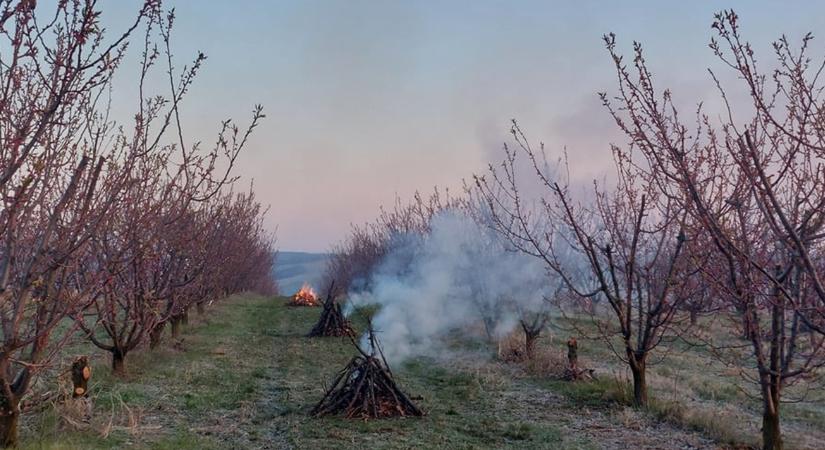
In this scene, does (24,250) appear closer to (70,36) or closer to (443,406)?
(70,36)

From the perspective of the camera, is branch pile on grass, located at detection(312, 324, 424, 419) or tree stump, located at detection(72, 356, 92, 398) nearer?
tree stump, located at detection(72, 356, 92, 398)

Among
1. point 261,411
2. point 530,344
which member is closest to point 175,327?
point 530,344

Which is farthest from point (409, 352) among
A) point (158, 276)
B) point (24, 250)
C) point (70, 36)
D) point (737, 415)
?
point (70, 36)

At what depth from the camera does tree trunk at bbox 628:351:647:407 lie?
9867 mm

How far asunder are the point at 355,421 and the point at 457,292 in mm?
11895

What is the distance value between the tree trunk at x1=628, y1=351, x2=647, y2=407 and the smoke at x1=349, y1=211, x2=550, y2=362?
6077mm

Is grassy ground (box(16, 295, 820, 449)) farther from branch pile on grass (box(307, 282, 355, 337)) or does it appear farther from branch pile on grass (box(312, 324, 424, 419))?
branch pile on grass (box(307, 282, 355, 337))

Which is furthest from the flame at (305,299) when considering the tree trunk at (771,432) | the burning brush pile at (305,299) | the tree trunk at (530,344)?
the tree trunk at (771,432)

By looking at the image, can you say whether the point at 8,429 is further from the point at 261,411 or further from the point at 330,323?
the point at 330,323

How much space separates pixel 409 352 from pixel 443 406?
6158mm

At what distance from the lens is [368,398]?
9.51m

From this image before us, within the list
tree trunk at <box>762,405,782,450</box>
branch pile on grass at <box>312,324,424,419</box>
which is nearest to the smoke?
branch pile on grass at <box>312,324,424,419</box>

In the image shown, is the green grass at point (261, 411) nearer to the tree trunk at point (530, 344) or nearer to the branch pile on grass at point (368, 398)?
the branch pile on grass at point (368, 398)

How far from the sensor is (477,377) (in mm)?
12344
